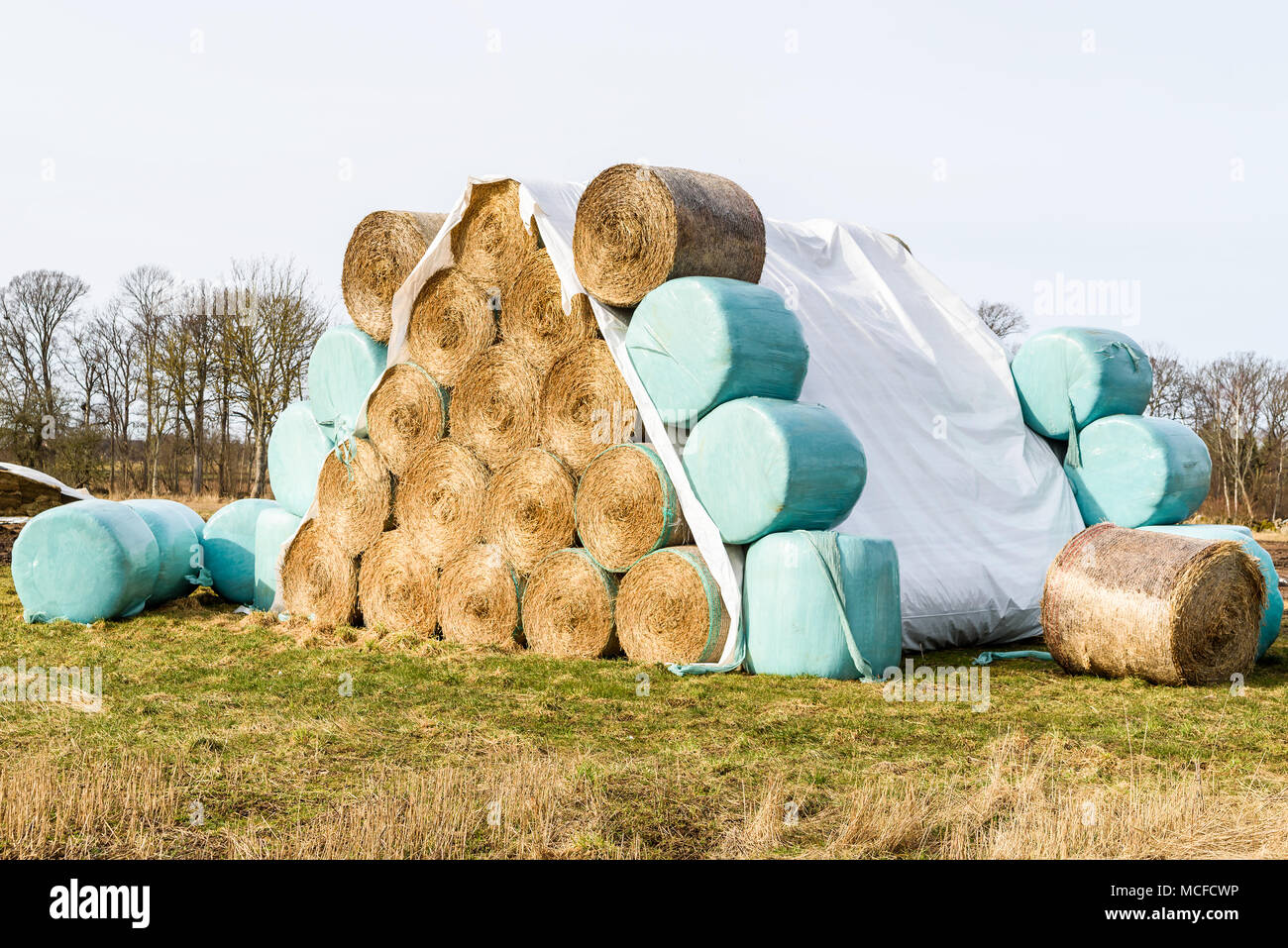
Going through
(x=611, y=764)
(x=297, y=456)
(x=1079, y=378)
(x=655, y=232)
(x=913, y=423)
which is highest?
(x=655, y=232)

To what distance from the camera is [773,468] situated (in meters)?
7.04

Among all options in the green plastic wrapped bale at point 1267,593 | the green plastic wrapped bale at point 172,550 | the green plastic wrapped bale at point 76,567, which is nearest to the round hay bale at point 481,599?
the green plastic wrapped bale at point 76,567

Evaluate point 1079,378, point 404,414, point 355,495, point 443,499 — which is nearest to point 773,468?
point 443,499

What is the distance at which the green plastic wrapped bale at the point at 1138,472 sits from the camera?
963 cm

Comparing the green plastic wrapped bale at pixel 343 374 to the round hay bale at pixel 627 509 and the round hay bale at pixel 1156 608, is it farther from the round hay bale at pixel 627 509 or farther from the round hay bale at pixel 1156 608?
the round hay bale at pixel 1156 608

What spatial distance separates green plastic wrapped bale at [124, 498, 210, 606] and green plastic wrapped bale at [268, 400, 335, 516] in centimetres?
96

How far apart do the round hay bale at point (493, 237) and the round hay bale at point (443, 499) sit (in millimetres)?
1337

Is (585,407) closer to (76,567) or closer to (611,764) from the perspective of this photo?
(611,764)

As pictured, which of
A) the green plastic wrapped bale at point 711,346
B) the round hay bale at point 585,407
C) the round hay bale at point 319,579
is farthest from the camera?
the round hay bale at point 319,579

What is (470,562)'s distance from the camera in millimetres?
8539

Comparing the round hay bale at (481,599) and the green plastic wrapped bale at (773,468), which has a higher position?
the green plastic wrapped bale at (773,468)

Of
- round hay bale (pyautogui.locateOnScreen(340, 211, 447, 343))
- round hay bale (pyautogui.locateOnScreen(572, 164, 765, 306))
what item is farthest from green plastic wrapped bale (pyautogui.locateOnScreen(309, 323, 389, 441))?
round hay bale (pyautogui.locateOnScreen(572, 164, 765, 306))

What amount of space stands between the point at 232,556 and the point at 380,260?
140 inches

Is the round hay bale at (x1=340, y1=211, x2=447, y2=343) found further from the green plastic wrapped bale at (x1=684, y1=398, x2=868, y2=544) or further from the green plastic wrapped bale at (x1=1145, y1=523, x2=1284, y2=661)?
the green plastic wrapped bale at (x1=1145, y1=523, x2=1284, y2=661)
